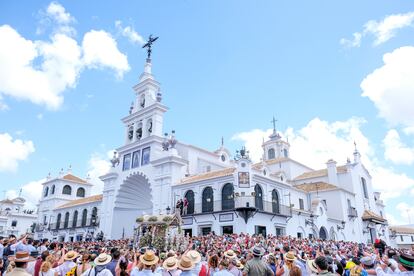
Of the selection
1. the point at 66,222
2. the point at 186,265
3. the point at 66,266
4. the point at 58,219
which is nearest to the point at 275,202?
the point at 66,266

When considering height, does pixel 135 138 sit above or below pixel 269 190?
above

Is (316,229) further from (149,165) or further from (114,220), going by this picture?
(114,220)

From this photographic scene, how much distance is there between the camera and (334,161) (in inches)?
1683

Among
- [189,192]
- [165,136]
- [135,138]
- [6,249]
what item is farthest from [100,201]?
[6,249]

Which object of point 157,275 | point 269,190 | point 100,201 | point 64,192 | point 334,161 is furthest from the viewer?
point 64,192

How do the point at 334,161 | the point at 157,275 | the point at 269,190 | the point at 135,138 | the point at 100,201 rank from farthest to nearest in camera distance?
1. the point at 334,161
2. the point at 100,201
3. the point at 135,138
4. the point at 269,190
5. the point at 157,275

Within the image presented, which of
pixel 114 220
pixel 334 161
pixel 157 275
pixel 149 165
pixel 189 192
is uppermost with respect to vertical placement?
pixel 334 161

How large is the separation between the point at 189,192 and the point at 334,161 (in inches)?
917

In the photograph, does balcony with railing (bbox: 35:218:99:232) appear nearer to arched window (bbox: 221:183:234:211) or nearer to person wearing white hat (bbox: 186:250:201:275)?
arched window (bbox: 221:183:234:211)

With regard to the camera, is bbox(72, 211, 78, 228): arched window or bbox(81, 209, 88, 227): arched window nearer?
bbox(81, 209, 88, 227): arched window

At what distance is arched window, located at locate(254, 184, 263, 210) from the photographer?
2680 cm

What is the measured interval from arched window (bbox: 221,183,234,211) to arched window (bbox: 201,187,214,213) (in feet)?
3.67

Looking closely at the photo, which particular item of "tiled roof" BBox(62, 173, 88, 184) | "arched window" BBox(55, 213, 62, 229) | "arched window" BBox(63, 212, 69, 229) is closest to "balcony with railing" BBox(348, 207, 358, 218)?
"arched window" BBox(63, 212, 69, 229)

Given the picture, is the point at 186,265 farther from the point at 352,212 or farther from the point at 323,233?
the point at 352,212
